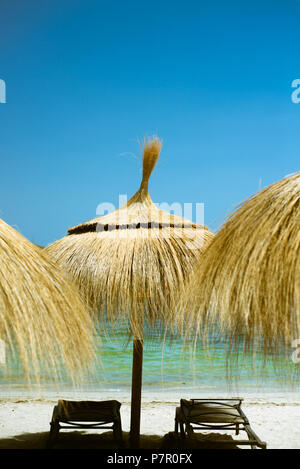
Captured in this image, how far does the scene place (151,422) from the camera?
555 centimetres

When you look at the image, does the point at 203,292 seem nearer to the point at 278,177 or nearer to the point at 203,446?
the point at 278,177

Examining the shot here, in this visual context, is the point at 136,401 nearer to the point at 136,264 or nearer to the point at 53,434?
the point at 53,434

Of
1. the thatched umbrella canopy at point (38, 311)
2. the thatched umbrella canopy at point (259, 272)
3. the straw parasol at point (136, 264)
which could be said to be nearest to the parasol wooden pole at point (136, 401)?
the straw parasol at point (136, 264)

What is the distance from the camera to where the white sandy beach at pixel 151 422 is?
4385mm

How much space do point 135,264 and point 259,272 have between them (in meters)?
1.47

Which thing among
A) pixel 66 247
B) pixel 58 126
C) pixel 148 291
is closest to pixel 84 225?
pixel 66 247

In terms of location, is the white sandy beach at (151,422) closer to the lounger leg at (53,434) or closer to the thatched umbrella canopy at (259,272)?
the lounger leg at (53,434)

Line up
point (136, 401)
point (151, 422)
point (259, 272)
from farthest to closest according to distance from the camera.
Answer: point (151, 422) → point (136, 401) → point (259, 272)

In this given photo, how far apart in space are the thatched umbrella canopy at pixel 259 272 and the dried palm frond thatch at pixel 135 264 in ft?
3.26

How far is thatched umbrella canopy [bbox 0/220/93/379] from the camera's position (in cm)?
190

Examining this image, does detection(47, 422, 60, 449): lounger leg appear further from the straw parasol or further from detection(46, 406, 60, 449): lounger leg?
the straw parasol

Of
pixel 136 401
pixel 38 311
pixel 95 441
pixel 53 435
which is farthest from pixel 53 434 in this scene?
pixel 38 311

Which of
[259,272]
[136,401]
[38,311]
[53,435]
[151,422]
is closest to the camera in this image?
[259,272]

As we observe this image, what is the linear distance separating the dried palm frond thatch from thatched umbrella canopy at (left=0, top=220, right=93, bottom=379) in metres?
0.81
